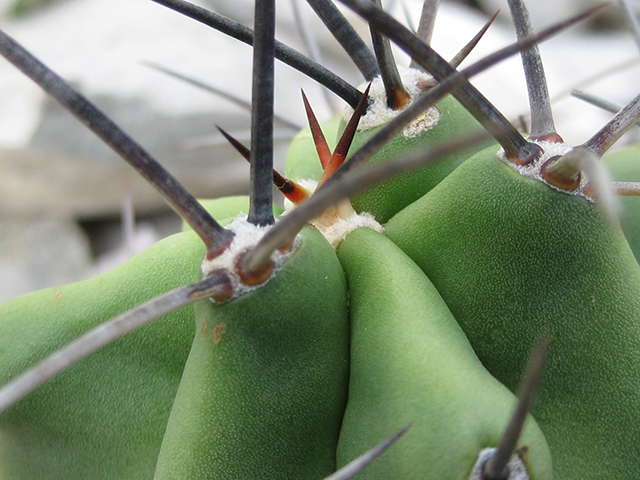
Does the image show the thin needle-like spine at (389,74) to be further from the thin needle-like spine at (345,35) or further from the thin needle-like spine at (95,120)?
the thin needle-like spine at (95,120)

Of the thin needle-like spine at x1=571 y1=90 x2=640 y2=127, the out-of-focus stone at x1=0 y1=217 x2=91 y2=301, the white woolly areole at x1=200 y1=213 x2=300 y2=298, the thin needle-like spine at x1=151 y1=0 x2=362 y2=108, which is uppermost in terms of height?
the out-of-focus stone at x1=0 y1=217 x2=91 y2=301

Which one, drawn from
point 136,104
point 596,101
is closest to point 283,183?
point 596,101

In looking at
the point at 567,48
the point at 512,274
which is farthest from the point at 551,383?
the point at 567,48

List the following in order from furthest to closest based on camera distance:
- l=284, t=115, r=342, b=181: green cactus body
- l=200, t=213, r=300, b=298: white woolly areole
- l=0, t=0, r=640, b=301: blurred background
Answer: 1. l=0, t=0, r=640, b=301: blurred background
2. l=284, t=115, r=342, b=181: green cactus body
3. l=200, t=213, r=300, b=298: white woolly areole

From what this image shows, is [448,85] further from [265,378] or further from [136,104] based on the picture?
[136,104]

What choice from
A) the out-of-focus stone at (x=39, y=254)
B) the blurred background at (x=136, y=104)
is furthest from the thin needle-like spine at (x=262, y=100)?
the out-of-focus stone at (x=39, y=254)

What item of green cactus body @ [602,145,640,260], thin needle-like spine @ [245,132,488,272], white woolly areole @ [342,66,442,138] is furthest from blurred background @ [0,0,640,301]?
thin needle-like spine @ [245,132,488,272]

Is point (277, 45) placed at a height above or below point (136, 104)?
below

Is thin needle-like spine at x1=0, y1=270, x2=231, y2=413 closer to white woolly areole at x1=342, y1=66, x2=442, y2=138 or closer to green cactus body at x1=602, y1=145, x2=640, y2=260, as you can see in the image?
white woolly areole at x1=342, y1=66, x2=442, y2=138
